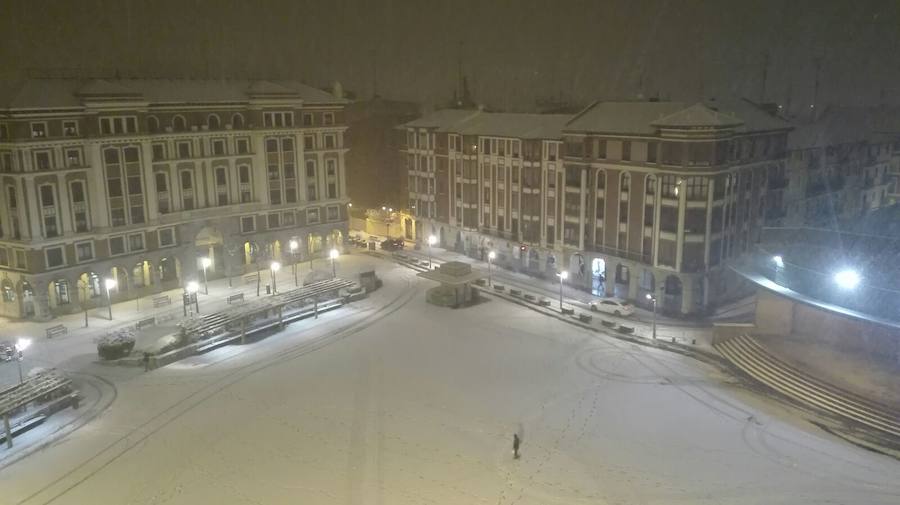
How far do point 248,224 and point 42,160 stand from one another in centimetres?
1990

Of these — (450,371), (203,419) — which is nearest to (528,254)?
(450,371)

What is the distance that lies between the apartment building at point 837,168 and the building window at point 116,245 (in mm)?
58189

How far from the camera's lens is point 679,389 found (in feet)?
134

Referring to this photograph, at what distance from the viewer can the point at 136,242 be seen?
61719 millimetres

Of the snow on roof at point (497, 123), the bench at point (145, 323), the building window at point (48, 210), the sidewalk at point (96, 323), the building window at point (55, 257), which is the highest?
the snow on roof at point (497, 123)

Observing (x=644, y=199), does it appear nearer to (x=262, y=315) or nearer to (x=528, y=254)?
(x=528, y=254)

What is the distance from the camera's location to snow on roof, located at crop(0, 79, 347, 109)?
54688mm

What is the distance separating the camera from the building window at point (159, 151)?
6225cm

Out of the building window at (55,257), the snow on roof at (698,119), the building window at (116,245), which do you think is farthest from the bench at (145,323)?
the snow on roof at (698,119)

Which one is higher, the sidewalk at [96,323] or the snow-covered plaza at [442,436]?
the sidewalk at [96,323]

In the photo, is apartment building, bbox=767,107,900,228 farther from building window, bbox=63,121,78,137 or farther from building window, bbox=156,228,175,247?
building window, bbox=63,121,78,137

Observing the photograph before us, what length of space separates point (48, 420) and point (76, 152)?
27.5m

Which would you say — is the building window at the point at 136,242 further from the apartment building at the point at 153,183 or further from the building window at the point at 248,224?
the building window at the point at 248,224

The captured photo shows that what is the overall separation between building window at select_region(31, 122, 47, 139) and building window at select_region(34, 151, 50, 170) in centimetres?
133
